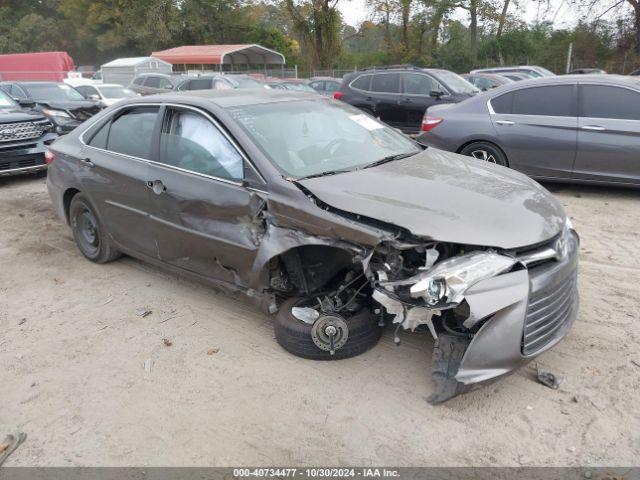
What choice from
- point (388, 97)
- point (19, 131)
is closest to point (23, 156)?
point (19, 131)

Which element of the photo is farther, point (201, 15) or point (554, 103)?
point (201, 15)

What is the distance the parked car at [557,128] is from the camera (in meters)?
6.39

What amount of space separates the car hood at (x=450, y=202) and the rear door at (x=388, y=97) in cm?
769

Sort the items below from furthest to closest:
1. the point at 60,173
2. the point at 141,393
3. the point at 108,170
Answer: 1. the point at 60,173
2. the point at 108,170
3. the point at 141,393

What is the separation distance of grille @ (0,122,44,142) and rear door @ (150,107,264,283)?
576 cm

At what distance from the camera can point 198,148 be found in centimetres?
392

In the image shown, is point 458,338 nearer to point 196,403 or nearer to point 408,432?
point 408,432

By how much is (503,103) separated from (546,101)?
556 mm

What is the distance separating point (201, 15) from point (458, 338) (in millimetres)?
50922

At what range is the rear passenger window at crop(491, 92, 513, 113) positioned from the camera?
23.6ft

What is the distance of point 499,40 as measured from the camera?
1342 inches

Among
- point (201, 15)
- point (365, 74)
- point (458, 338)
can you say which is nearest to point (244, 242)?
point (458, 338)

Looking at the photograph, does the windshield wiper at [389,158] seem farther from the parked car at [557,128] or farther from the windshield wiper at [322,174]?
the parked car at [557,128]

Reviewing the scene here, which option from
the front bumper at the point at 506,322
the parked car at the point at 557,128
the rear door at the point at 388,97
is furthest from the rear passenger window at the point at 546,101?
the front bumper at the point at 506,322
